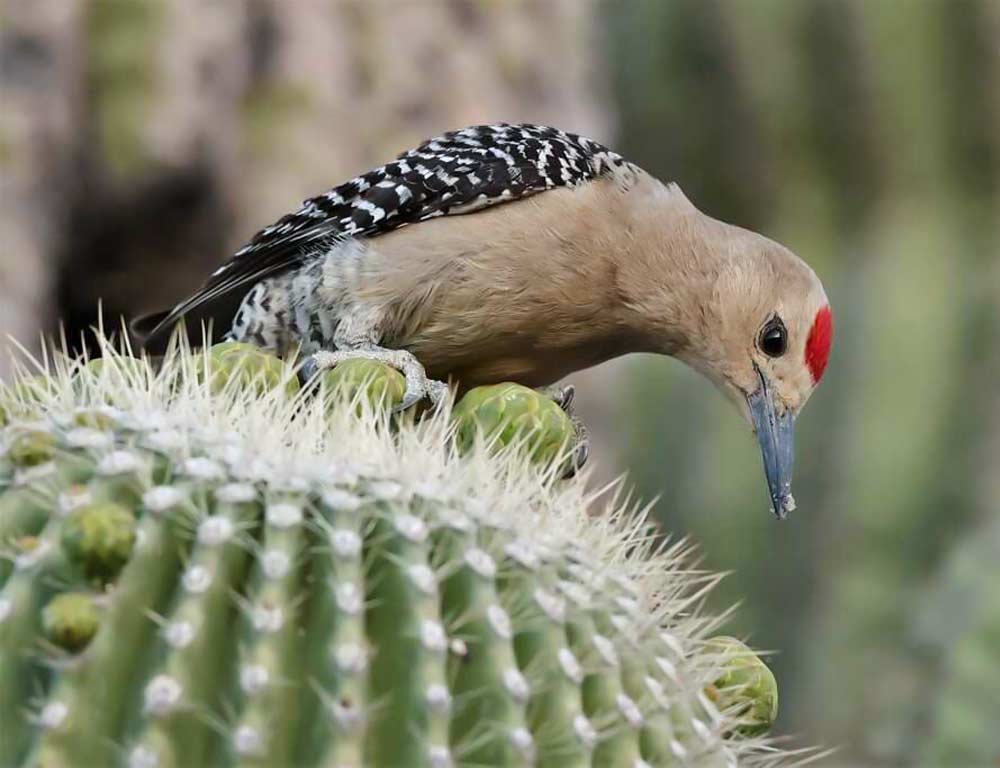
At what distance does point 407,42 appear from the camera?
5848mm

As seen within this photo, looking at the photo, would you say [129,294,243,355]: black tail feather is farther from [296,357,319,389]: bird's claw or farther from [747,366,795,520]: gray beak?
[747,366,795,520]: gray beak

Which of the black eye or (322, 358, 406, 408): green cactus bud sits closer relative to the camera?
(322, 358, 406, 408): green cactus bud

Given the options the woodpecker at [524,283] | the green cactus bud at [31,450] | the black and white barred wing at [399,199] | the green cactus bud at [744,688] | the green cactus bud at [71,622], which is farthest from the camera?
the black and white barred wing at [399,199]

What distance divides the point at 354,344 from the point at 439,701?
1.55 m

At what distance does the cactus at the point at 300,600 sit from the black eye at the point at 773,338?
1466 millimetres

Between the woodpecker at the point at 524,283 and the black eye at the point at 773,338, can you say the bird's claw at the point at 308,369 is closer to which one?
the woodpecker at the point at 524,283

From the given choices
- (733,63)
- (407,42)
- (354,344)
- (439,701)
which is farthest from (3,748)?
(733,63)

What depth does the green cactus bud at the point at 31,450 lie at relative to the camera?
5.28 ft

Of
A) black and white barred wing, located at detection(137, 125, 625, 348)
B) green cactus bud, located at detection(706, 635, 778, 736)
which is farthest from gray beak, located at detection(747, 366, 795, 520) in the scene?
green cactus bud, located at detection(706, 635, 778, 736)

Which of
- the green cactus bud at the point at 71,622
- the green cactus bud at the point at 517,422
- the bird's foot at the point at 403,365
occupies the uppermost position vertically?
the green cactus bud at the point at 517,422

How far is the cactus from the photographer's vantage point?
143 centimetres

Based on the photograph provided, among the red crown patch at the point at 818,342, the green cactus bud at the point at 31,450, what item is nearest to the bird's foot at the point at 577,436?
the red crown patch at the point at 818,342

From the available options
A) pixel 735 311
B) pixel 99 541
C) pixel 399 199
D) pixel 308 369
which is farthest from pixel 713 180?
pixel 99 541

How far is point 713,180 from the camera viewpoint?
6.66 metres
